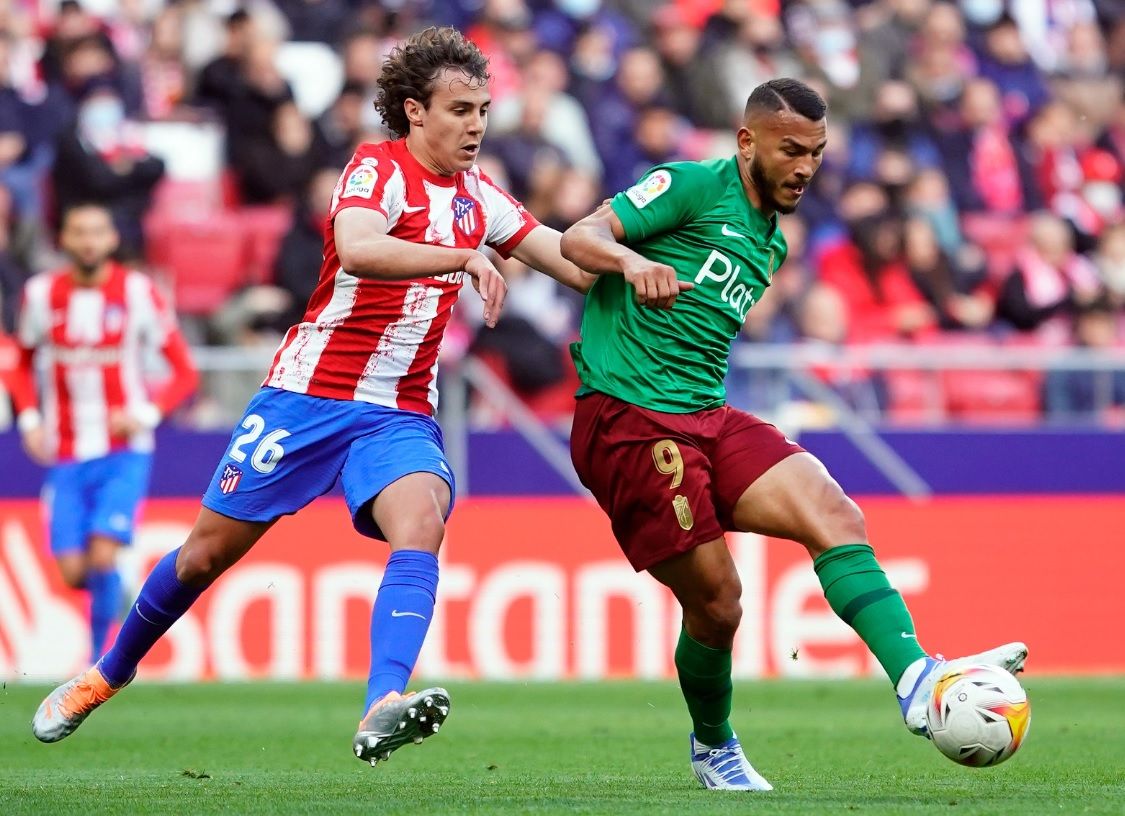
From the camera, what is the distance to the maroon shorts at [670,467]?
6031 millimetres

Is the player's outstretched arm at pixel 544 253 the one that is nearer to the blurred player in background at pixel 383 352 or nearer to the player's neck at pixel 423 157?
the blurred player in background at pixel 383 352

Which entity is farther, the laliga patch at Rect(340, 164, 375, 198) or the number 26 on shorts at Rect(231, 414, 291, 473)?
the number 26 on shorts at Rect(231, 414, 291, 473)

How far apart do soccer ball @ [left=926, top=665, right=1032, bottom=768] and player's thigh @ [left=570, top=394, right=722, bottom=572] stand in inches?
38.9

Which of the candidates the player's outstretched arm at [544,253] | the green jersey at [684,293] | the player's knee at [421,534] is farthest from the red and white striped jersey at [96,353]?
the player's knee at [421,534]

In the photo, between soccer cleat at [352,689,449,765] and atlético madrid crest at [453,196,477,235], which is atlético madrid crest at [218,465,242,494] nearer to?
atlético madrid crest at [453,196,477,235]

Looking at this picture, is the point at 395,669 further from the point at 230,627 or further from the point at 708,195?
the point at 230,627

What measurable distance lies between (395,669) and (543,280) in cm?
804

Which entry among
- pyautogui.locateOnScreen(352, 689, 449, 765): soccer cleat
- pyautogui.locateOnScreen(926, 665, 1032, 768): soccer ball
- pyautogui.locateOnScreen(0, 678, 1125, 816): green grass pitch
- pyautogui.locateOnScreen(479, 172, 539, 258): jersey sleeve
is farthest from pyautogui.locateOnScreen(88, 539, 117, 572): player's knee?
pyautogui.locateOnScreen(926, 665, 1032, 768): soccer ball

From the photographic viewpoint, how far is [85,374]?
35.6 feet

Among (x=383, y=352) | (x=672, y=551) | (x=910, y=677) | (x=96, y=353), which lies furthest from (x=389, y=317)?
(x=96, y=353)

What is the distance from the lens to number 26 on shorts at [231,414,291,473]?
6.20 m

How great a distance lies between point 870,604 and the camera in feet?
19.1

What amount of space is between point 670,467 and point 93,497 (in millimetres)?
5660

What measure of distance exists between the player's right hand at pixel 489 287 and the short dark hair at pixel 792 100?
115 centimetres
